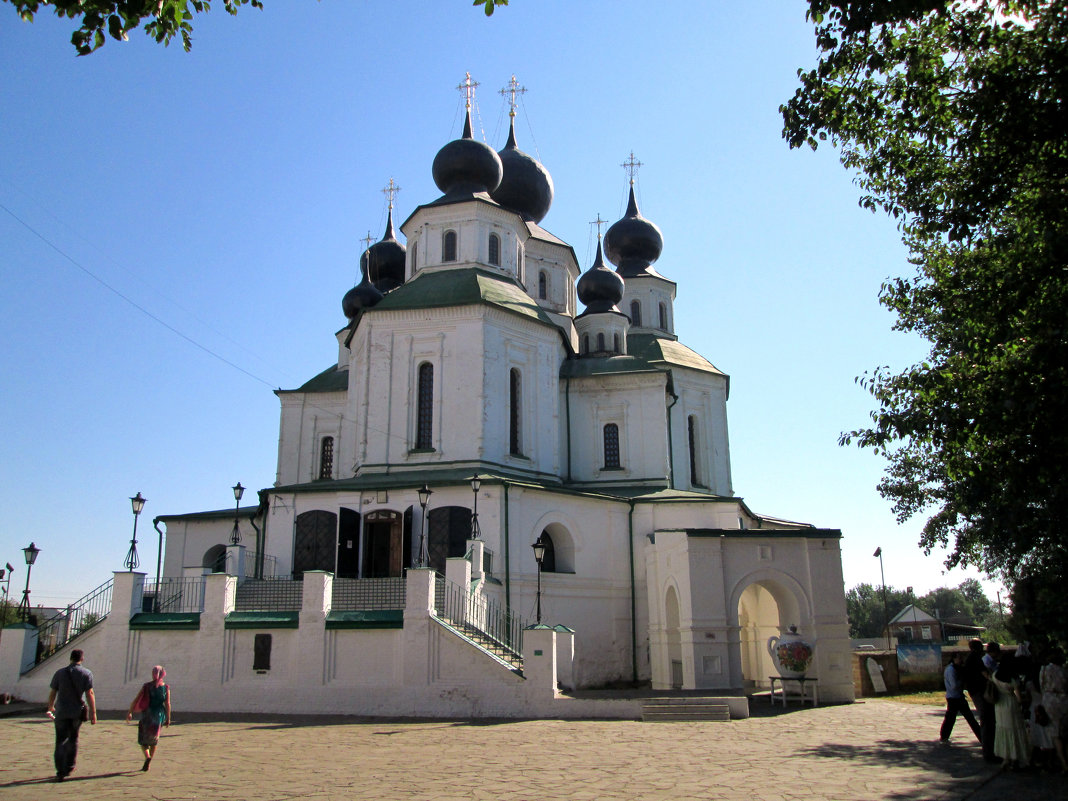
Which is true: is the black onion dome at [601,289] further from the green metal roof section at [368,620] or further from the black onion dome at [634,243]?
the green metal roof section at [368,620]

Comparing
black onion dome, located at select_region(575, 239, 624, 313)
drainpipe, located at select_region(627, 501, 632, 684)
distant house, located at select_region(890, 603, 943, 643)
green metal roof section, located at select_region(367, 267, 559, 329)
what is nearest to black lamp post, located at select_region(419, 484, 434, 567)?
green metal roof section, located at select_region(367, 267, 559, 329)

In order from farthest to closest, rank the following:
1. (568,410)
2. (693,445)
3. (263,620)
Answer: (693,445)
(568,410)
(263,620)

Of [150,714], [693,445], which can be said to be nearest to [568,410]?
[693,445]

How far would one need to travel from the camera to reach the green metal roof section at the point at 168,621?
18066mm

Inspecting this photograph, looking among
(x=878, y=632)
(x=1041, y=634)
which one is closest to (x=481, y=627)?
(x=1041, y=634)

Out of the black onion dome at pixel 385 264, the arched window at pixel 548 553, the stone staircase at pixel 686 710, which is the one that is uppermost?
the black onion dome at pixel 385 264

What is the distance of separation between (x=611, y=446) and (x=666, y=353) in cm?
594

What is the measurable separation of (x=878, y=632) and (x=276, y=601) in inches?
3055

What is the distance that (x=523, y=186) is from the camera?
3431 centimetres

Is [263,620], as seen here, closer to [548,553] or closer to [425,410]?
[548,553]

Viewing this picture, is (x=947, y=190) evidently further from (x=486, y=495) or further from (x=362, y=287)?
(x=362, y=287)

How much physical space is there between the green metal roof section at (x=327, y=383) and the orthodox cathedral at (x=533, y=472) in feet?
0.25

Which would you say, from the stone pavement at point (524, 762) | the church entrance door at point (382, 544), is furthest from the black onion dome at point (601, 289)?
the stone pavement at point (524, 762)

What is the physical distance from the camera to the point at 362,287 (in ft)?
114
